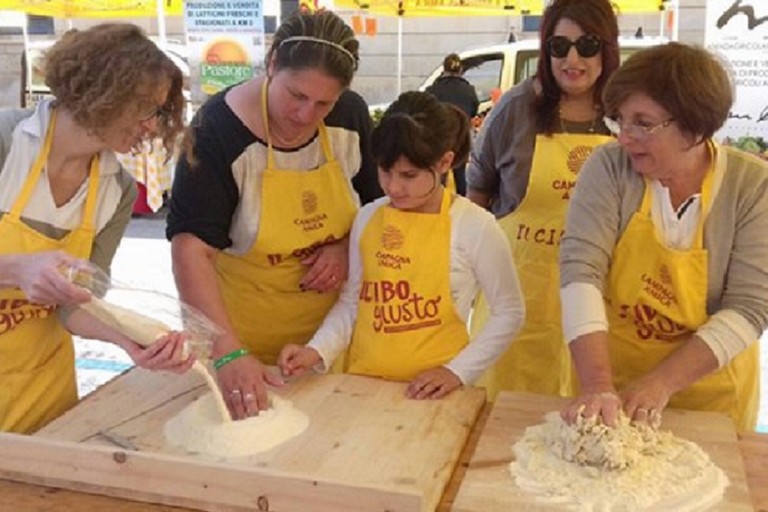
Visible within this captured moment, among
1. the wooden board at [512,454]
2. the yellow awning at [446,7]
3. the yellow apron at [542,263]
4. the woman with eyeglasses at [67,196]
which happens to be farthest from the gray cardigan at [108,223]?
the yellow awning at [446,7]

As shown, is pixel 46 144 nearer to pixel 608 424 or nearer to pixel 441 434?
pixel 441 434

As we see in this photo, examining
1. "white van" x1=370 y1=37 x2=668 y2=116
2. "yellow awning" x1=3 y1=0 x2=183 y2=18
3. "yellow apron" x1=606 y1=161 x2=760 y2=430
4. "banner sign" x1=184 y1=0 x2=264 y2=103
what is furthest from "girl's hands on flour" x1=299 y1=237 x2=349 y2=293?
"yellow awning" x1=3 y1=0 x2=183 y2=18

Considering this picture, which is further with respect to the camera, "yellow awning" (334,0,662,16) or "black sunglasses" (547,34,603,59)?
"yellow awning" (334,0,662,16)

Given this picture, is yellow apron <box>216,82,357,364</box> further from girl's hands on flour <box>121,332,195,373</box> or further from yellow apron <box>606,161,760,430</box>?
yellow apron <box>606,161,760,430</box>

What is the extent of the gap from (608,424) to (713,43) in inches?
198

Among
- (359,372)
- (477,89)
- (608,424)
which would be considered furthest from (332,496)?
(477,89)

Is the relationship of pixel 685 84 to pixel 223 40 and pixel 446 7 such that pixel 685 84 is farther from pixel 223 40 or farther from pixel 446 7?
pixel 446 7

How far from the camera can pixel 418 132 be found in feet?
5.13

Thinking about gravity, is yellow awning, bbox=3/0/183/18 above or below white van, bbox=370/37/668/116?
above

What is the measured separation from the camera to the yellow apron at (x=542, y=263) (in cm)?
201

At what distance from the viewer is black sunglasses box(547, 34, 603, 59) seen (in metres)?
1.91

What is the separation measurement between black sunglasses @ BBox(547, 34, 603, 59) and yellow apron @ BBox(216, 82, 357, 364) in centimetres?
60

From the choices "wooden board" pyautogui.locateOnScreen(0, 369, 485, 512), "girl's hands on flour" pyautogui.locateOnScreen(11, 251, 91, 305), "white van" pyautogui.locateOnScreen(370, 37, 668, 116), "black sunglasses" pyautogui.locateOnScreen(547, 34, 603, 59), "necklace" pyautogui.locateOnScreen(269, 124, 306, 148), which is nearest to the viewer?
"wooden board" pyautogui.locateOnScreen(0, 369, 485, 512)

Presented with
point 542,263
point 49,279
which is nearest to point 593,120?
point 542,263
